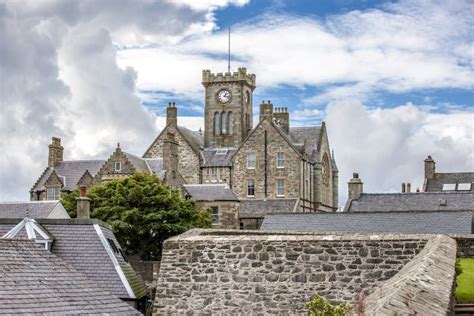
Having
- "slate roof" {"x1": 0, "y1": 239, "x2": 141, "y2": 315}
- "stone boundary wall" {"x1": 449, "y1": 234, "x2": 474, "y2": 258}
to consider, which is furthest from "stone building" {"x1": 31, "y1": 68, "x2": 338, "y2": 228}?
"slate roof" {"x1": 0, "y1": 239, "x2": 141, "y2": 315}

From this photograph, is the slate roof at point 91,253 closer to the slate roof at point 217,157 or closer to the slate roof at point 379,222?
the slate roof at point 379,222

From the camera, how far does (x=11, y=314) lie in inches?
676

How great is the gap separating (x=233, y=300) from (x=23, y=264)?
17.7 feet

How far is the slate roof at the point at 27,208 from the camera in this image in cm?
4544

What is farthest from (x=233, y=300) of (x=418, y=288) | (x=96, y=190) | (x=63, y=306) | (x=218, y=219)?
(x=218, y=219)

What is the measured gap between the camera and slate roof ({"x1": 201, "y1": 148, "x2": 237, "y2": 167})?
86875 mm

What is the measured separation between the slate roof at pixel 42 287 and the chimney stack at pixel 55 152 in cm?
5977

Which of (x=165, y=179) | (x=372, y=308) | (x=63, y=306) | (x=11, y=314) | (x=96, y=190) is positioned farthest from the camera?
(x=165, y=179)

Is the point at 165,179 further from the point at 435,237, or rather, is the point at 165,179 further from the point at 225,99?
the point at 435,237

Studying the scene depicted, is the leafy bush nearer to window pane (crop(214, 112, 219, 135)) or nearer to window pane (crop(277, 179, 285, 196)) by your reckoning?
window pane (crop(277, 179, 285, 196))

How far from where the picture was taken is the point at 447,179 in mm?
75938

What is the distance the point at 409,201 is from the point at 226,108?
42236 mm

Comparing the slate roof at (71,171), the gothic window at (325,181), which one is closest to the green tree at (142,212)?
the slate roof at (71,171)

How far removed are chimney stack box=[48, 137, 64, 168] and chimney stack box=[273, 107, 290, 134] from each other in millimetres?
22994
